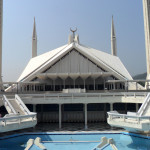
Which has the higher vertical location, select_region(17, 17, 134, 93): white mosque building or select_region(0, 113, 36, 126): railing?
select_region(17, 17, 134, 93): white mosque building

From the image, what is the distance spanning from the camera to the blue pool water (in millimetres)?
13148

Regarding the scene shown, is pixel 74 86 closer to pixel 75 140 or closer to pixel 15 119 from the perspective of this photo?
pixel 75 140

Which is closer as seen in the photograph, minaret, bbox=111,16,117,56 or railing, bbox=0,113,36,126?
railing, bbox=0,113,36,126

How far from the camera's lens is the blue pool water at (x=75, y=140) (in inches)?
518

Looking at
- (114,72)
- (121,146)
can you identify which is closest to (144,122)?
(121,146)

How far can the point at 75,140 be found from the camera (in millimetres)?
15023

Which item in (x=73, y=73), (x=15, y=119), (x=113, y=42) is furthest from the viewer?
(x=113, y=42)

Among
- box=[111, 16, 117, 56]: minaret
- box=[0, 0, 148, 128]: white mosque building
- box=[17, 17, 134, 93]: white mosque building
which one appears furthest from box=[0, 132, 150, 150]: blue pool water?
box=[111, 16, 117, 56]: minaret

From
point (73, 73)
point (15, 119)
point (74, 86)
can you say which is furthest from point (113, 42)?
point (15, 119)

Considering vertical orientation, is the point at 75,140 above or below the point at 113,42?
below

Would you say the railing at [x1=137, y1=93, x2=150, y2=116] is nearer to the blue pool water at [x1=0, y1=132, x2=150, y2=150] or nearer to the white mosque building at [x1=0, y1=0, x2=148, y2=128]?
the white mosque building at [x1=0, y1=0, x2=148, y2=128]

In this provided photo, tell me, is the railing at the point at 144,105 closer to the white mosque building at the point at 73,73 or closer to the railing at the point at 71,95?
the railing at the point at 71,95

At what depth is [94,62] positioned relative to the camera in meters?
26.4

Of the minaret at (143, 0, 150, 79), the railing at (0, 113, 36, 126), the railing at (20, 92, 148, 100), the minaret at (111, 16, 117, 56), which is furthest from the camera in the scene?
the minaret at (111, 16, 117, 56)
